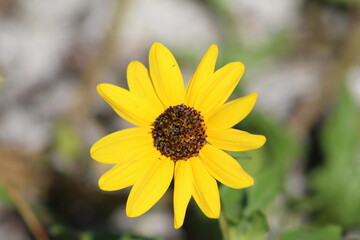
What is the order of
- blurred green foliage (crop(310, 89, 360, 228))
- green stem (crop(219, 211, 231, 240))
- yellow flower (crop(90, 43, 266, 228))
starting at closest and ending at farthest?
yellow flower (crop(90, 43, 266, 228)), green stem (crop(219, 211, 231, 240)), blurred green foliage (crop(310, 89, 360, 228))

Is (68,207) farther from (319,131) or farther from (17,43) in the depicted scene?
(319,131)

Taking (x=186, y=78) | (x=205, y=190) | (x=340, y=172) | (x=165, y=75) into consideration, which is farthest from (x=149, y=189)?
(x=186, y=78)

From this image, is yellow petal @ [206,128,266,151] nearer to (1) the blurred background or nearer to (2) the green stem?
(2) the green stem

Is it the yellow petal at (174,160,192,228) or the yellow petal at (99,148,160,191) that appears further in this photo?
the yellow petal at (99,148,160,191)

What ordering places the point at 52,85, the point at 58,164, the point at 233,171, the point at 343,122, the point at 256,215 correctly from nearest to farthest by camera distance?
the point at 233,171 < the point at 256,215 < the point at 343,122 < the point at 58,164 < the point at 52,85

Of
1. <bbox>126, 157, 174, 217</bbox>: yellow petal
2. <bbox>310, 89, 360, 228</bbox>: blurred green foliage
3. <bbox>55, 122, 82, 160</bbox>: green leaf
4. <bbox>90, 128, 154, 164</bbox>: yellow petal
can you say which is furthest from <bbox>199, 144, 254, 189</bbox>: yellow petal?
<bbox>55, 122, 82, 160</bbox>: green leaf

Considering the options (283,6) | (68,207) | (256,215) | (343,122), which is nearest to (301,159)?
(343,122)

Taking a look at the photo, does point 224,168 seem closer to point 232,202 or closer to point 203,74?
point 232,202

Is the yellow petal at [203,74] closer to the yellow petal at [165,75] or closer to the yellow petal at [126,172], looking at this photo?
the yellow petal at [165,75]

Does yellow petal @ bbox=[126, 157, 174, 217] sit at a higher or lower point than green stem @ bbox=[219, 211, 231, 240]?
higher
